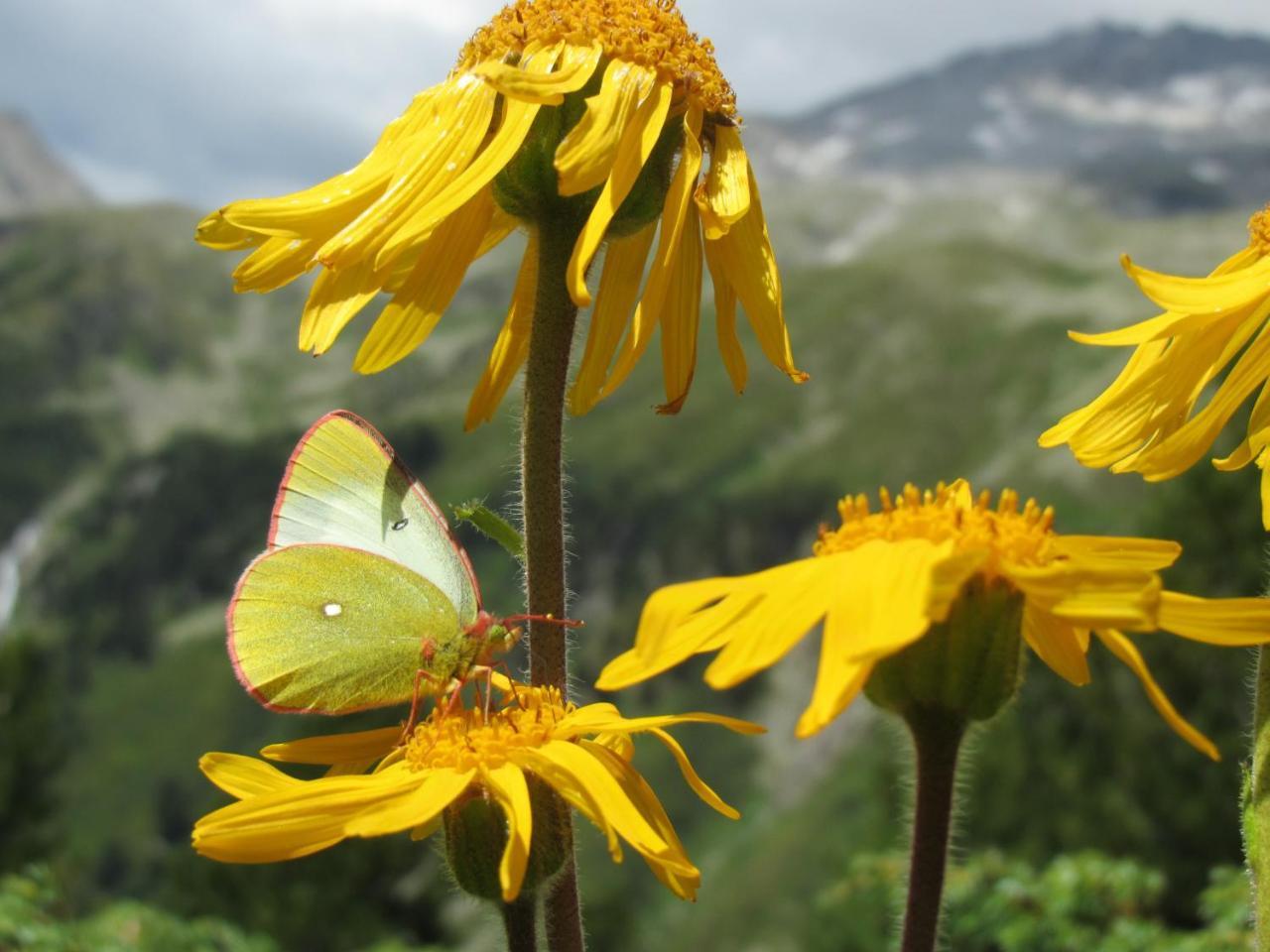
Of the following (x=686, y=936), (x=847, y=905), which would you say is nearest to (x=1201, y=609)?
(x=847, y=905)

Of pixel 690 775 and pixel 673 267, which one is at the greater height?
pixel 673 267

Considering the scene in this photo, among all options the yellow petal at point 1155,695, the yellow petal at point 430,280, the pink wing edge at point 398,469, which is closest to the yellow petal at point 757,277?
the yellow petal at point 430,280

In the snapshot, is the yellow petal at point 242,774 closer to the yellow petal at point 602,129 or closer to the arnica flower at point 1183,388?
the yellow petal at point 602,129

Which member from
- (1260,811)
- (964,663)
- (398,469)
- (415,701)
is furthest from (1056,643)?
(398,469)

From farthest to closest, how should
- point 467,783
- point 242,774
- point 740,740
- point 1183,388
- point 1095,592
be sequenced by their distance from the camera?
1. point 740,740
2. point 1183,388
3. point 242,774
4. point 467,783
5. point 1095,592

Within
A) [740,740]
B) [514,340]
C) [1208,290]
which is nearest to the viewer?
[1208,290]

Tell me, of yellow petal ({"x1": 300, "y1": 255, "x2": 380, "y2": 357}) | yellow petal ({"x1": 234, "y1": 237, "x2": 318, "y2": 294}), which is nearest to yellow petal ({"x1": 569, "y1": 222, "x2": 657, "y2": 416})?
yellow petal ({"x1": 300, "y1": 255, "x2": 380, "y2": 357})

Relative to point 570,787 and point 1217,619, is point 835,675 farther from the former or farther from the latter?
point 570,787
